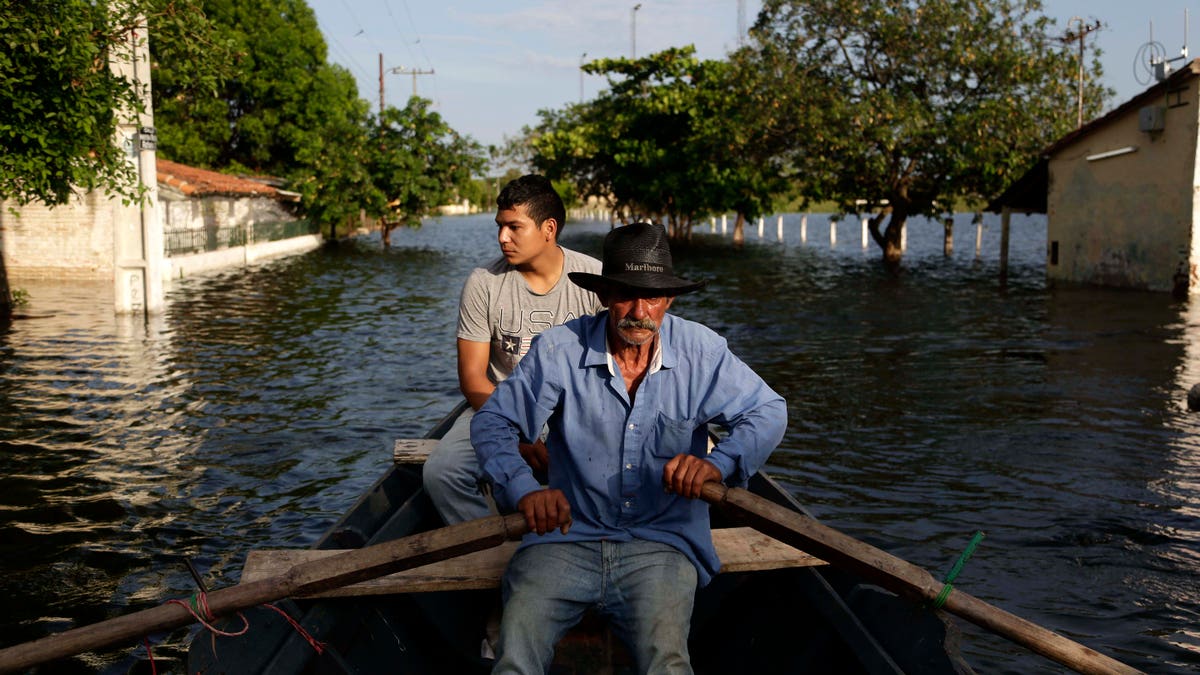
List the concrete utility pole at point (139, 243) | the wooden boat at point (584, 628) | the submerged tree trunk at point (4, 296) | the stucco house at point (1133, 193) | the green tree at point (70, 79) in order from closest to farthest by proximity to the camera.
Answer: the wooden boat at point (584, 628) < the green tree at point (70, 79) < the concrete utility pole at point (139, 243) < the submerged tree trunk at point (4, 296) < the stucco house at point (1133, 193)

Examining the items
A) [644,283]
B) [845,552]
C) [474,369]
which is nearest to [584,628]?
[845,552]

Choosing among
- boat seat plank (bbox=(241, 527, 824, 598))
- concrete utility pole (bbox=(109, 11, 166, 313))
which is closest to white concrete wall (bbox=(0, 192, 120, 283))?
concrete utility pole (bbox=(109, 11, 166, 313))

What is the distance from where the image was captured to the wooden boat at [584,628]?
3.90 meters

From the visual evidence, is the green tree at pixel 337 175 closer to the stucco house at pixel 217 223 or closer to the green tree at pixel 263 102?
the stucco house at pixel 217 223

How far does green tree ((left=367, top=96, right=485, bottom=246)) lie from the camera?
50688 mm

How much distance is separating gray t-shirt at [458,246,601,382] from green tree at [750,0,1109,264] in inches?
1053

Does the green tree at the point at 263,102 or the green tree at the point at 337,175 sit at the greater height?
the green tree at the point at 263,102

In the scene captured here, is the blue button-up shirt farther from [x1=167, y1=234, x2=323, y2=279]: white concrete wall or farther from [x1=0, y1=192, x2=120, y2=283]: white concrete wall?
[x1=167, y1=234, x2=323, y2=279]: white concrete wall

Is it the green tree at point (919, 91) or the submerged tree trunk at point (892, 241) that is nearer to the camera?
the green tree at point (919, 91)

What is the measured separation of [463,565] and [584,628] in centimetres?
62

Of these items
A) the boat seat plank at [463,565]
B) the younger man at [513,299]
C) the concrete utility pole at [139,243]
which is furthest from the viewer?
the concrete utility pole at [139,243]

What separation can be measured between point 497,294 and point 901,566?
111 inches

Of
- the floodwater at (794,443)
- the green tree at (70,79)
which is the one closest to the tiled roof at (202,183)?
the floodwater at (794,443)

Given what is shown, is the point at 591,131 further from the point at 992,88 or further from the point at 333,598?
the point at 333,598
